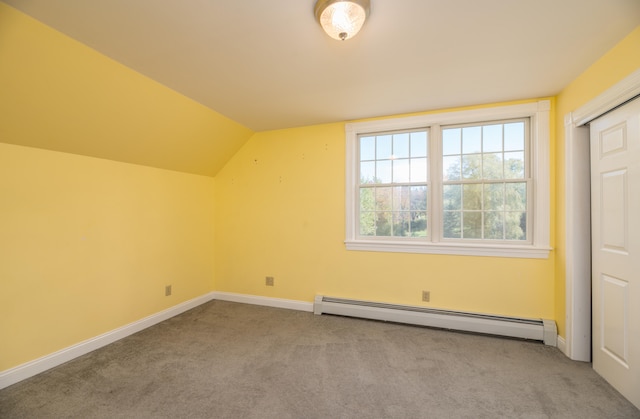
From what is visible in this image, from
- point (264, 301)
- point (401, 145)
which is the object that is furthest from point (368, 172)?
point (264, 301)

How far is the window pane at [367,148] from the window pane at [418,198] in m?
0.65

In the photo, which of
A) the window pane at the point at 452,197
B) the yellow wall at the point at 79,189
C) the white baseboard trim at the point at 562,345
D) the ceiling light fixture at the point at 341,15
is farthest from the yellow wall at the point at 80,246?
the white baseboard trim at the point at 562,345

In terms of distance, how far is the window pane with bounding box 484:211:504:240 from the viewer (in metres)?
2.86

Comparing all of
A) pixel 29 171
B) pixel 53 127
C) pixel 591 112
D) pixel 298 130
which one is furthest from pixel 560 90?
pixel 29 171

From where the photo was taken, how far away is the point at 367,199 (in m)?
3.38

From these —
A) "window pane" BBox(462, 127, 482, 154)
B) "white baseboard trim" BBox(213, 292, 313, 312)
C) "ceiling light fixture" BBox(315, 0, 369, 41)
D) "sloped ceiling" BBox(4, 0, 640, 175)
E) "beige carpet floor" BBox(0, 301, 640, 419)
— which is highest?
"sloped ceiling" BBox(4, 0, 640, 175)

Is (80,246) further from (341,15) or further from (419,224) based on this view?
(419,224)

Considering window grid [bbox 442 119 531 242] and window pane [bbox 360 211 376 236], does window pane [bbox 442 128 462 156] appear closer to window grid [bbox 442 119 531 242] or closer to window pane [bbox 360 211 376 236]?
window grid [bbox 442 119 531 242]

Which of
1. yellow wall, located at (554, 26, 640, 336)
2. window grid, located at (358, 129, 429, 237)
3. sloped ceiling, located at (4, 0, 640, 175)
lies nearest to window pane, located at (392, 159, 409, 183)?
window grid, located at (358, 129, 429, 237)

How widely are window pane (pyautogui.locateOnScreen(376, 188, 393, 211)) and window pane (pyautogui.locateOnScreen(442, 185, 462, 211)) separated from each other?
0.60 m

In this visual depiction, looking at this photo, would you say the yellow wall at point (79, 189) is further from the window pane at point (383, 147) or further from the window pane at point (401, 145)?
the window pane at point (401, 145)

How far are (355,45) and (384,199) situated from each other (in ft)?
6.12

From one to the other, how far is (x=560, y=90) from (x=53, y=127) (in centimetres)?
437

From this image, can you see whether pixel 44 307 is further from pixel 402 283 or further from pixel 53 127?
pixel 402 283
